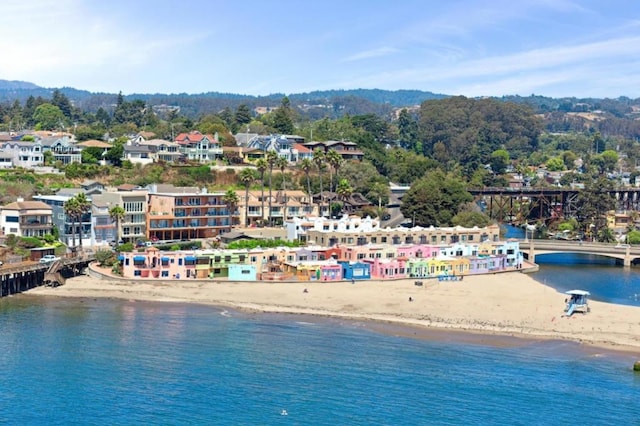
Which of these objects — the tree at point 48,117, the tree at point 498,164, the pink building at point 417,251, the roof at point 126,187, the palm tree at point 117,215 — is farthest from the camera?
the tree at point 498,164

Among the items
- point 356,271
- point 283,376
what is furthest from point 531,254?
point 283,376

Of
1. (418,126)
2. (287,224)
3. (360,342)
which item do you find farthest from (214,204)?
(418,126)

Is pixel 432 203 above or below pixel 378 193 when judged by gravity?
below

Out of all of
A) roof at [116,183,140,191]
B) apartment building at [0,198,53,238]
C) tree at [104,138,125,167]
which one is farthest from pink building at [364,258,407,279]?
tree at [104,138,125,167]

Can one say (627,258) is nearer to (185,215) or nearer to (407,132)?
(185,215)

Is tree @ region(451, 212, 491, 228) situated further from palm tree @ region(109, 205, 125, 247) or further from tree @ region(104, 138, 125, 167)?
tree @ region(104, 138, 125, 167)

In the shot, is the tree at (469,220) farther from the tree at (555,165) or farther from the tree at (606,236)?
the tree at (555,165)

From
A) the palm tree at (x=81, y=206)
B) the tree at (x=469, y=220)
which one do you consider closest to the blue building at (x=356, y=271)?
the palm tree at (x=81, y=206)
